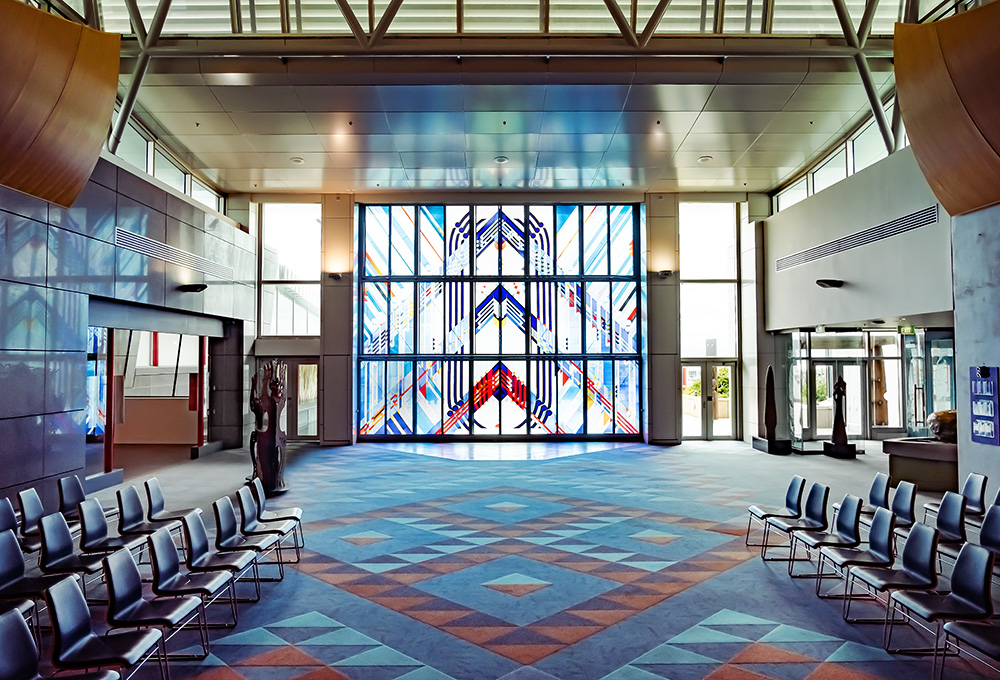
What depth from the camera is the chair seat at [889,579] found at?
15.5ft

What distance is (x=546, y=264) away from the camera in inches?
664

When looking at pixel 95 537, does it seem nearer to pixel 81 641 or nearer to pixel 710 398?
pixel 81 641

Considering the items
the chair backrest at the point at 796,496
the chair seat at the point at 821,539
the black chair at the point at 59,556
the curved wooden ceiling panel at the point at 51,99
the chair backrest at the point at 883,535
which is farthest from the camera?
the chair backrest at the point at 796,496

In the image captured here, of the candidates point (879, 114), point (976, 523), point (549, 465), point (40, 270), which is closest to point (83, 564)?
point (40, 270)

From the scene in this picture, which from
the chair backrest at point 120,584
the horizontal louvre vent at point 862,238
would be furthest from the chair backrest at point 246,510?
the horizontal louvre vent at point 862,238

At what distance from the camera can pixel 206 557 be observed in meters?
5.50

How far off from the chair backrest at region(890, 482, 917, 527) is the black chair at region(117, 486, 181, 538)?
22.8 feet

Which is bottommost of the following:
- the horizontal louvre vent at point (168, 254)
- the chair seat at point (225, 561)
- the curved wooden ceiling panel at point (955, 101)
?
the chair seat at point (225, 561)

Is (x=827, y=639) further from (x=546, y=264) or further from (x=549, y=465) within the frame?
(x=546, y=264)

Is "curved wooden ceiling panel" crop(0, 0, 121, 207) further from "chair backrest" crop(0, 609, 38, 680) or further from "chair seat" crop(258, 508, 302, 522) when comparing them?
"chair backrest" crop(0, 609, 38, 680)

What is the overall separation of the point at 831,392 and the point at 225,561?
1404 cm

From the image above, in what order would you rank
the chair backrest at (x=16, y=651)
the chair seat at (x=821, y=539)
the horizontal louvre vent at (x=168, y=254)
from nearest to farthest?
the chair backrest at (x=16, y=651)
the chair seat at (x=821, y=539)
the horizontal louvre vent at (x=168, y=254)

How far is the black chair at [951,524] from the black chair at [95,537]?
6.89m

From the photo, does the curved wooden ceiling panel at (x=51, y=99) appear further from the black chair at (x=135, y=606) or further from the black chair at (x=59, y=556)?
the black chair at (x=135, y=606)
